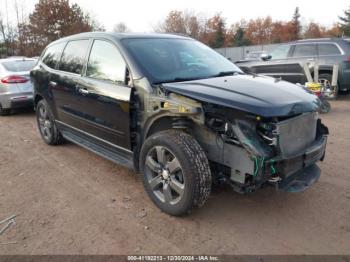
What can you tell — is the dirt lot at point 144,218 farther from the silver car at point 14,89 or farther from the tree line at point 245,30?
the tree line at point 245,30

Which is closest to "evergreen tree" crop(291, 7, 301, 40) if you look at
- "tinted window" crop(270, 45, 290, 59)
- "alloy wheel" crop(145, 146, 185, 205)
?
"tinted window" crop(270, 45, 290, 59)

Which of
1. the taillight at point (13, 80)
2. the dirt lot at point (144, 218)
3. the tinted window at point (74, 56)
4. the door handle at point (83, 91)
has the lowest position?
the dirt lot at point (144, 218)

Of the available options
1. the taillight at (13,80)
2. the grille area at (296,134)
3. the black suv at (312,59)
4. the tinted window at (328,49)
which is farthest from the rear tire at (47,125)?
the tinted window at (328,49)

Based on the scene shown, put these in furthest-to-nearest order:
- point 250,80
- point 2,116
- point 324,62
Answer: point 324,62
point 2,116
point 250,80

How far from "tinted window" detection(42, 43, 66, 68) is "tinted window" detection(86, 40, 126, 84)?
1.19 m

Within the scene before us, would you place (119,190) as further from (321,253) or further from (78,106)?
(321,253)

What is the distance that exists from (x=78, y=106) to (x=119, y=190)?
135 centimetres

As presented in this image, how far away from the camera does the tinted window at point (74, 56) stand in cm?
448

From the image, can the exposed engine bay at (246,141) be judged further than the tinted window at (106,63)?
No

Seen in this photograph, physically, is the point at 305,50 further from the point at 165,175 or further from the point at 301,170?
the point at 165,175

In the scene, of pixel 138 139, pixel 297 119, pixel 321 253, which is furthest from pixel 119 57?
pixel 321 253

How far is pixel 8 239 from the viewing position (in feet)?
9.82

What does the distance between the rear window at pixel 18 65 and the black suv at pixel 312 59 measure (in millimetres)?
5969

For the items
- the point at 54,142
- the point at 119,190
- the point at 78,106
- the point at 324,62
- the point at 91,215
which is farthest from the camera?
the point at 324,62
